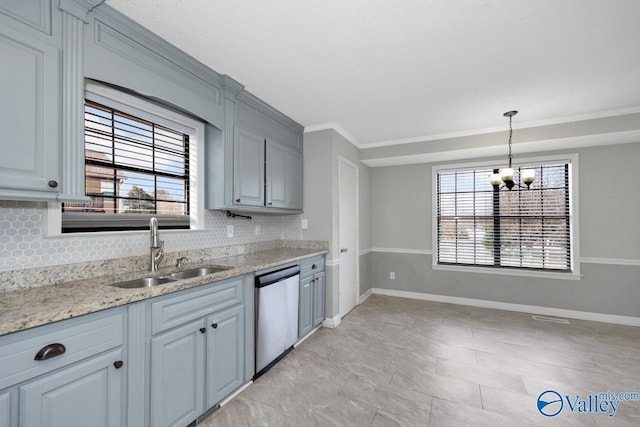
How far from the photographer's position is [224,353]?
2.01 metres

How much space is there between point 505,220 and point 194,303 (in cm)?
440

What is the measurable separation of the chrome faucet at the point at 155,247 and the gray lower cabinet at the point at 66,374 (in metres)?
0.69

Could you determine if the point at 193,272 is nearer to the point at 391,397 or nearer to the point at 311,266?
the point at 311,266

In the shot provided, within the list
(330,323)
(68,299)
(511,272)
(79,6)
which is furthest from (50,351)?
(511,272)

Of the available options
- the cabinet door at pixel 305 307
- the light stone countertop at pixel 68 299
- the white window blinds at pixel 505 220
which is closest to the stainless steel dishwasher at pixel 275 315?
the cabinet door at pixel 305 307

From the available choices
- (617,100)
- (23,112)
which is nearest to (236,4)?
(23,112)

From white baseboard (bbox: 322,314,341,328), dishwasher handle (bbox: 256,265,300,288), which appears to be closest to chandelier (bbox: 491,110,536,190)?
dishwasher handle (bbox: 256,265,300,288)

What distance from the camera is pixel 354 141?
4.26 metres

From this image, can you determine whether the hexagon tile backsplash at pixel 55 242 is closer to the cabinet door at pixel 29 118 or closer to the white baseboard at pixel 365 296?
the cabinet door at pixel 29 118

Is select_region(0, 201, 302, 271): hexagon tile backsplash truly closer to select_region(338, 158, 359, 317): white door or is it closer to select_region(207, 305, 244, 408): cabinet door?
select_region(207, 305, 244, 408): cabinet door

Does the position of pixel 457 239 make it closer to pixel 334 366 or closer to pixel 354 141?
pixel 354 141

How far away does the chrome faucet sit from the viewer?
6.71ft

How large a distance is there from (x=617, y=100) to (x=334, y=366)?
3916 mm
